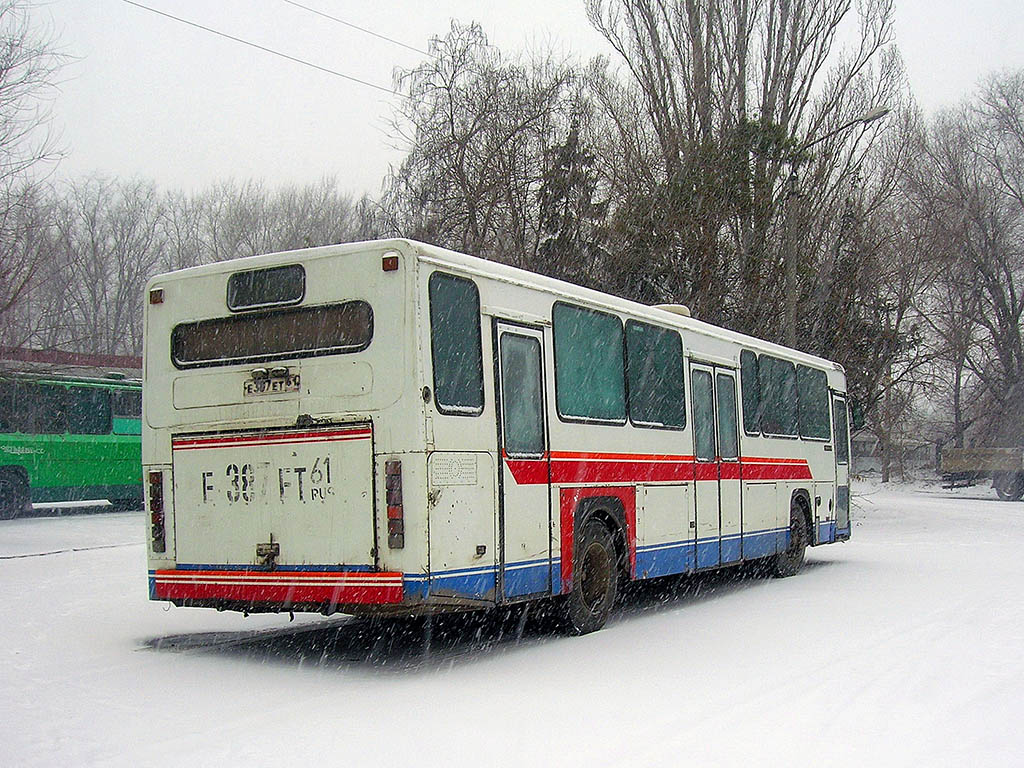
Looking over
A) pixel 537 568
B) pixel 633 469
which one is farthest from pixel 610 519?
pixel 537 568

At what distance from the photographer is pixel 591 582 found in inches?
415

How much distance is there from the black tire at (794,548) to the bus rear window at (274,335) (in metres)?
9.39

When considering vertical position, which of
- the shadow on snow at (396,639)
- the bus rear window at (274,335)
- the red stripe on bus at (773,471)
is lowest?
the shadow on snow at (396,639)

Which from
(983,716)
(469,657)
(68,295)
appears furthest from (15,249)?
(68,295)

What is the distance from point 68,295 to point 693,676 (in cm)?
4711

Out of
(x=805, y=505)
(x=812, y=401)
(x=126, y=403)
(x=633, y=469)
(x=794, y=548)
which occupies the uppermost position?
(x=126, y=403)

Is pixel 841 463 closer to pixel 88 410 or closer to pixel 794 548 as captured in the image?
pixel 794 548

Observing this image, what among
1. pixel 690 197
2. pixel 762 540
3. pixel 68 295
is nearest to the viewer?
pixel 762 540

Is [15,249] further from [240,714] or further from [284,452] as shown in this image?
[240,714]

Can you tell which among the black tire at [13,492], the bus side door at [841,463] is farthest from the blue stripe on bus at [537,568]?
the black tire at [13,492]

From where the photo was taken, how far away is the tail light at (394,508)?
8.02 m

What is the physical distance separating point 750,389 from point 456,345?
23.5 ft

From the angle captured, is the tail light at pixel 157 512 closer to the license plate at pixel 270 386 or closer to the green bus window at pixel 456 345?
the license plate at pixel 270 386

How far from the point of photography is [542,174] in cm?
2688
